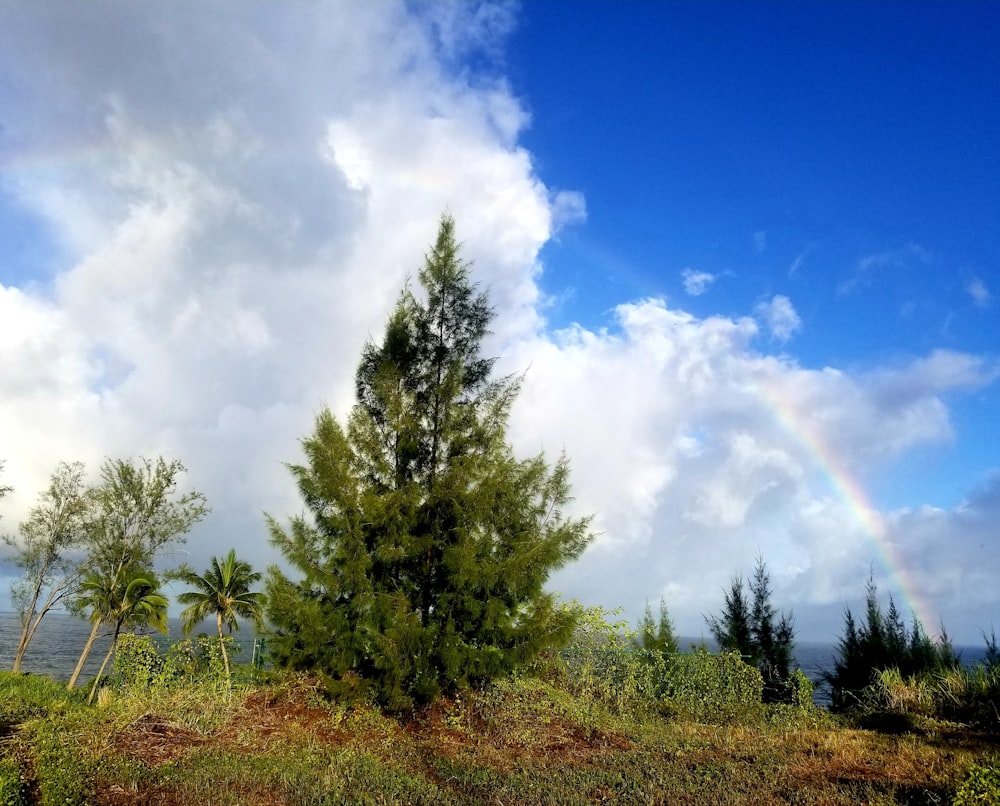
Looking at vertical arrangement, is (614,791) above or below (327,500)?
below

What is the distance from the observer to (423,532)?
1124 centimetres

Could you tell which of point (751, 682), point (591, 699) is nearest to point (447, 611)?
point (591, 699)

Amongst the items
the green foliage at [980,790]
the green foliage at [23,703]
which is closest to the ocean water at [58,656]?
the green foliage at [23,703]

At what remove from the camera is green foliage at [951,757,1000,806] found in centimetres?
531

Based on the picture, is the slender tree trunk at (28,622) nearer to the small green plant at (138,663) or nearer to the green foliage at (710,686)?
the small green plant at (138,663)

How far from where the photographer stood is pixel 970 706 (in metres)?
11.3

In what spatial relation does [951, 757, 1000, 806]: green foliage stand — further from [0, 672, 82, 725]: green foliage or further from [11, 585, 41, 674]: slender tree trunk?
[11, 585, 41, 674]: slender tree trunk

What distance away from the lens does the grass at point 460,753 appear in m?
6.51

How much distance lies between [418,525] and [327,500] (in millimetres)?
1634

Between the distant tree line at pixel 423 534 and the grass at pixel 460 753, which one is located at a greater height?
the distant tree line at pixel 423 534

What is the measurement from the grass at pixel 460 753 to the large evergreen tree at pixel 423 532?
0.86 meters

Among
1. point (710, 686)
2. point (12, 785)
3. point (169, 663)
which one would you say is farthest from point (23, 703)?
point (710, 686)

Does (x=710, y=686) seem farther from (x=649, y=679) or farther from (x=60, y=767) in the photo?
(x=60, y=767)

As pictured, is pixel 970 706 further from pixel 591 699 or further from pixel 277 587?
pixel 277 587
